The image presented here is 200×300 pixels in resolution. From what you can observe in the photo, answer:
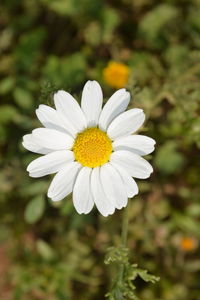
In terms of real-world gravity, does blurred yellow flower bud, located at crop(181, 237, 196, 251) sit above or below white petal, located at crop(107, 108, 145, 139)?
above

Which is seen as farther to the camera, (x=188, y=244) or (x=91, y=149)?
(x=188, y=244)

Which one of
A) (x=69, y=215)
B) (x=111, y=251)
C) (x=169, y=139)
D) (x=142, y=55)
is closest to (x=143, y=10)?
(x=142, y=55)

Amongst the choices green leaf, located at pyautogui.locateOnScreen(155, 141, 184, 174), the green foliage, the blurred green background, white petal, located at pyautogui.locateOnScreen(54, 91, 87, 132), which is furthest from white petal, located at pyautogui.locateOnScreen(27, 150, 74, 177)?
green leaf, located at pyautogui.locateOnScreen(155, 141, 184, 174)

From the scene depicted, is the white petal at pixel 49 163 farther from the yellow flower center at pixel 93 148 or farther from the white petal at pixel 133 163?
the white petal at pixel 133 163

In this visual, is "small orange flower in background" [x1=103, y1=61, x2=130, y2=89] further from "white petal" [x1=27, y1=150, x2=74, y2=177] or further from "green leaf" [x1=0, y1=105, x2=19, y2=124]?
"white petal" [x1=27, y1=150, x2=74, y2=177]

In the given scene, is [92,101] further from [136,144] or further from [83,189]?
[83,189]

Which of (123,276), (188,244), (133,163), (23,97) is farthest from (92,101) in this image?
(188,244)

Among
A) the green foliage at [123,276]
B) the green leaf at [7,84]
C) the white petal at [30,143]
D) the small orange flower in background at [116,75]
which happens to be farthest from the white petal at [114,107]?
the green leaf at [7,84]
